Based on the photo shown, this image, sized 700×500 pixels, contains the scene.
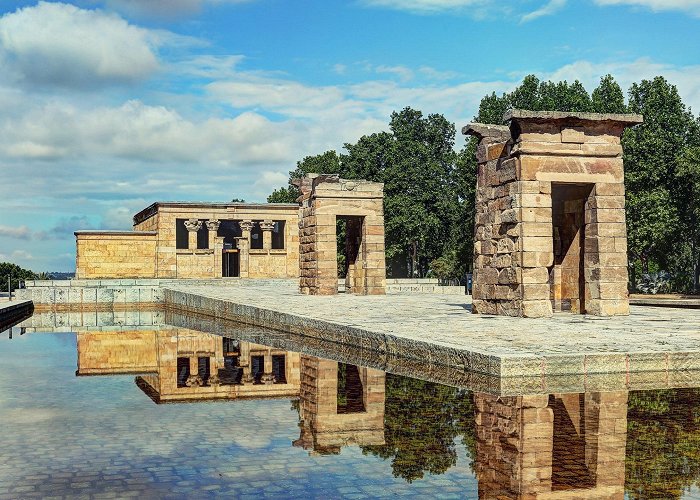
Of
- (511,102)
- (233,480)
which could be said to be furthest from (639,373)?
(511,102)

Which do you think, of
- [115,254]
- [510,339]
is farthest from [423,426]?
[115,254]

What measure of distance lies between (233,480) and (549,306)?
405 inches

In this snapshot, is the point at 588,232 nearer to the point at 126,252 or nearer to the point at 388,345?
the point at 388,345

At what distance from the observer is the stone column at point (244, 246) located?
145 feet

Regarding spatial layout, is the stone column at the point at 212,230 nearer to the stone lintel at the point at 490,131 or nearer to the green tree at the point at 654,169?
the green tree at the point at 654,169

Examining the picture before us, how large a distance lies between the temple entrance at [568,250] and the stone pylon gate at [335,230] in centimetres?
986

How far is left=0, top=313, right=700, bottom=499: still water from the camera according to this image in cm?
476

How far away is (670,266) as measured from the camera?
45.5 metres

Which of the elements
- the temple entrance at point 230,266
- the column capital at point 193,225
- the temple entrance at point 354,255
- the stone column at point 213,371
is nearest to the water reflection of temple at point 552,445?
the stone column at point 213,371

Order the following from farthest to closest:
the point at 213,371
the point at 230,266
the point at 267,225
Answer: the point at 230,266 < the point at 267,225 < the point at 213,371

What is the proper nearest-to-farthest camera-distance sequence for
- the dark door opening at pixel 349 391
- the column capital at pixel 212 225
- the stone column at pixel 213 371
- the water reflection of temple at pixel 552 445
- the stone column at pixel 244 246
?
1. the water reflection of temple at pixel 552 445
2. the dark door opening at pixel 349 391
3. the stone column at pixel 213 371
4. the column capital at pixel 212 225
5. the stone column at pixel 244 246

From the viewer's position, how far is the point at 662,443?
5.82 m

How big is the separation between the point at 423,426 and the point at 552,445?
1.16m

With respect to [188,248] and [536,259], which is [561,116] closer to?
[536,259]
